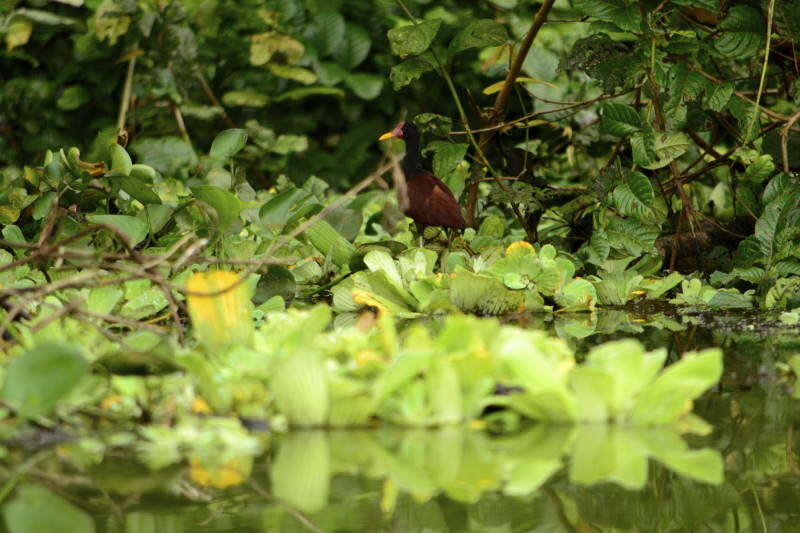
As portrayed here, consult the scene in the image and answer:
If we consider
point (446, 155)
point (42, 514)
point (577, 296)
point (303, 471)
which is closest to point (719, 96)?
point (577, 296)

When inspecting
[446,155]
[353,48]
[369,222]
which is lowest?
[369,222]

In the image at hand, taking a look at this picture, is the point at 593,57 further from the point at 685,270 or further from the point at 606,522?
the point at 606,522

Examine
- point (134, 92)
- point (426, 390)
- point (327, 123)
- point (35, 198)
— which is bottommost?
point (327, 123)

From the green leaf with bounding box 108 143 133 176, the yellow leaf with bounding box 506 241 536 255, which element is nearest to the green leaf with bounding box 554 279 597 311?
the yellow leaf with bounding box 506 241 536 255

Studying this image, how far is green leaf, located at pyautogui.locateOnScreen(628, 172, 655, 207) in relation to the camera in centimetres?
235

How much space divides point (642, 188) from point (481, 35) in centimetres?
53

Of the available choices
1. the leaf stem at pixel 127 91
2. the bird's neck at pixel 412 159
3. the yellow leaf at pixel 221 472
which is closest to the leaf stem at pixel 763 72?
the bird's neck at pixel 412 159

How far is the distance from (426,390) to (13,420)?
0.45 m

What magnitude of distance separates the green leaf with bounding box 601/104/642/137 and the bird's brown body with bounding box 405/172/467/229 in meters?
0.40

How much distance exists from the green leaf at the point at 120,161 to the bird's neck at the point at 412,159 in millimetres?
799

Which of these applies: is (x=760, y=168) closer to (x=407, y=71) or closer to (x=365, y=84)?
(x=407, y=71)

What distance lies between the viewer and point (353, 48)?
4422 mm

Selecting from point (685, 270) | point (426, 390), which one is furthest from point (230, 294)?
point (685, 270)

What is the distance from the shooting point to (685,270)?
8.69ft
